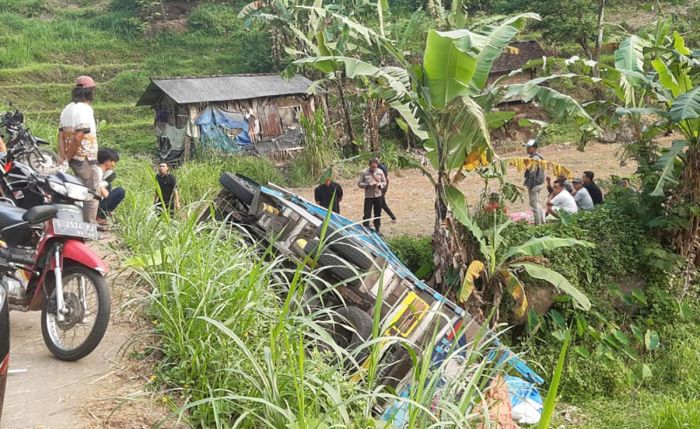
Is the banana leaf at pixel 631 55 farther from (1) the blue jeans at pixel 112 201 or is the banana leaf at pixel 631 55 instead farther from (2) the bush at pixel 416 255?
(1) the blue jeans at pixel 112 201

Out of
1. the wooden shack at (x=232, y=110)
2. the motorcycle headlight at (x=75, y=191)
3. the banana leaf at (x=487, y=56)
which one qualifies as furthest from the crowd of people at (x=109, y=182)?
the wooden shack at (x=232, y=110)

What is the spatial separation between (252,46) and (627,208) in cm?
2031

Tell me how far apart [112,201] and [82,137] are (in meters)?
1.50

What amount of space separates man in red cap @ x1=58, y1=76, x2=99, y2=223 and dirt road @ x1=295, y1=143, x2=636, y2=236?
20.3 ft

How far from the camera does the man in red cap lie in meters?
6.49

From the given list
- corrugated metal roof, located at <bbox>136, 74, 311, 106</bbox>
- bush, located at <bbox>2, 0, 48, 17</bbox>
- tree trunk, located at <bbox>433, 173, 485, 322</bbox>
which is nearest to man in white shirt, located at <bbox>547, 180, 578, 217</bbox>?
tree trunk, located at <bbox>433, 173, 485, 322</bbox>

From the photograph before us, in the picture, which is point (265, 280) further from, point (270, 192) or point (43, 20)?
point (43, 20)

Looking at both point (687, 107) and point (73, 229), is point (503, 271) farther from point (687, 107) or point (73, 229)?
point (73, 229)

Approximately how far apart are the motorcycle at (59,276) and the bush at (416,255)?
5.36 metres

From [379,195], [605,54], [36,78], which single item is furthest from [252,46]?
[379,195]

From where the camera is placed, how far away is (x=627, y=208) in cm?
938

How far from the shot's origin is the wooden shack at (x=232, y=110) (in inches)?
713

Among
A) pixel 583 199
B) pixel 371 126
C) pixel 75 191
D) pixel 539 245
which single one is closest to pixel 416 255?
pixel 539 245

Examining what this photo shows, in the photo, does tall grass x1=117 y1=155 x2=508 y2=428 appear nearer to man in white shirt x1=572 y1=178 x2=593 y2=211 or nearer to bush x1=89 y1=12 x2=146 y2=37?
man in white shirt x1=572 y1=178 x2=593 y2=211
